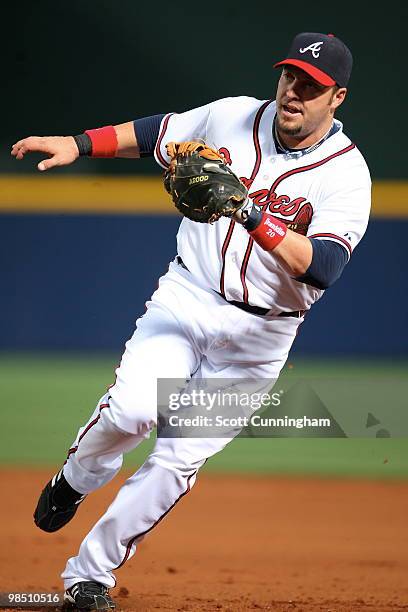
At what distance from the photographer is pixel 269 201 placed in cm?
317

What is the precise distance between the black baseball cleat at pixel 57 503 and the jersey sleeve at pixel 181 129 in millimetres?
1215

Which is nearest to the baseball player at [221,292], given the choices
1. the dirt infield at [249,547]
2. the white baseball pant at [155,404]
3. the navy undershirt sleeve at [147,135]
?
the white baseball pant at [155,404]

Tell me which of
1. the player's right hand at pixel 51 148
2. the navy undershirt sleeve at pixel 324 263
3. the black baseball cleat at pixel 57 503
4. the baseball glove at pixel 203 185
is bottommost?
the black baseball cleat at pixel 57 503

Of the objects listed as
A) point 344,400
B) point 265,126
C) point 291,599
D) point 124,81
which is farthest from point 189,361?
point 124,81

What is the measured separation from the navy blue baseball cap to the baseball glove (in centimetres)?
46

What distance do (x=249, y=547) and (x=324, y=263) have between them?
2.03 metres

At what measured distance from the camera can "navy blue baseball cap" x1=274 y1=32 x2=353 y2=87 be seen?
3.04 metres

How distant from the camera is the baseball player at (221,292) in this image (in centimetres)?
307

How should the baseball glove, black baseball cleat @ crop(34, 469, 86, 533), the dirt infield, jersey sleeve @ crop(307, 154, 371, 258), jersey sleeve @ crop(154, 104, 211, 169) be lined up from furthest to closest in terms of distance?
the dirt infield
jersey sleeve @ crop(154, 104, 211, 169)
black baseball cleat @ crop(34, 469, 86, 533)
jersey sleeve @ crop(307, 154, 371, 258)
the baseball glove

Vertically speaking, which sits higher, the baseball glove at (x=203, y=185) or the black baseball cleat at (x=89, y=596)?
the baseball glove at (x=203, y=185)

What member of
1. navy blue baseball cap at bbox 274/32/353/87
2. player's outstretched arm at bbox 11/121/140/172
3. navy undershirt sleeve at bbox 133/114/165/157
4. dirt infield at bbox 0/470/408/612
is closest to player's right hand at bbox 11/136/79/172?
player's outstretched arm at bbox 11/121/140/172

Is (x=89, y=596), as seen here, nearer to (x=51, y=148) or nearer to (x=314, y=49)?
(x=51, y=148)

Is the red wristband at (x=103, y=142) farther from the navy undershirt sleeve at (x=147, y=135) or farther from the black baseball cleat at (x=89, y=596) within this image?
the black baseball cleat at (x=89, y=596)

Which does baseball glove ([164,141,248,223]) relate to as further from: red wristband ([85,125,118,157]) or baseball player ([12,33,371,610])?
red wristband ([85,125,118,157])
